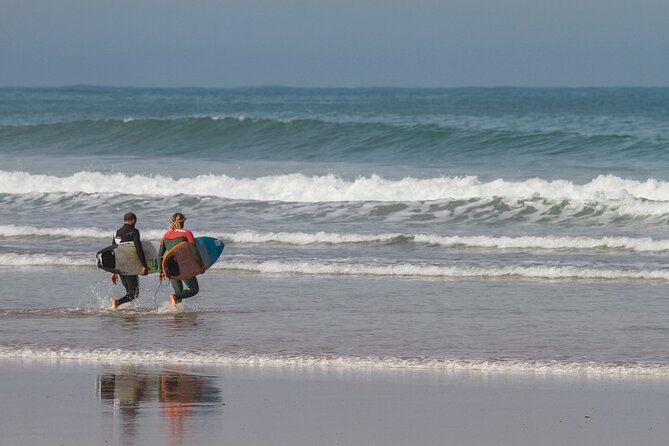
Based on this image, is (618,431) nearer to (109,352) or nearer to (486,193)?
(109,352)

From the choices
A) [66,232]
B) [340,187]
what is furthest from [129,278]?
[340,187]

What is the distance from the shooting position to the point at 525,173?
28.4m

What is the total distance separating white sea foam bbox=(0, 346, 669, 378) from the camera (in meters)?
9.88

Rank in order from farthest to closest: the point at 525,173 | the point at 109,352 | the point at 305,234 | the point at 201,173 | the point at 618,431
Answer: the point at 201,173 → the point at 525,173 → the point at 305,234 → the point at 109,352 → the point at 618,431

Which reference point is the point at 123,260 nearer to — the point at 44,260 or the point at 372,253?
the point at 44,260

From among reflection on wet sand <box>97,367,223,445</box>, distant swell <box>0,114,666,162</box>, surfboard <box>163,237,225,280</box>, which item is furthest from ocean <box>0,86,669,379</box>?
reflection on wet sand <box>97,367,223,445</box>

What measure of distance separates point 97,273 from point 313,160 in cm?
1821

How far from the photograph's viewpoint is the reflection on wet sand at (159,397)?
8.03 meters

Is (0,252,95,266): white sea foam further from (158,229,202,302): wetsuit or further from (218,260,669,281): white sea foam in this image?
(158,229,202,302): wetsuit

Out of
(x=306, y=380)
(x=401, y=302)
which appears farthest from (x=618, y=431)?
(x=401, y=302)

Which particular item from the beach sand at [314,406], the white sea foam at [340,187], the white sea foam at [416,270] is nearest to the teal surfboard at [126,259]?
the white sea foam at [416,270]

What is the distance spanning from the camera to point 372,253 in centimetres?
1769

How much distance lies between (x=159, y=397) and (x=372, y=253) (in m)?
9.13

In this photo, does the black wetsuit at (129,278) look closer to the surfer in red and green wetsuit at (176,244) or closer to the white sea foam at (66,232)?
the surfer in red and green wetsuit at (176,244)
